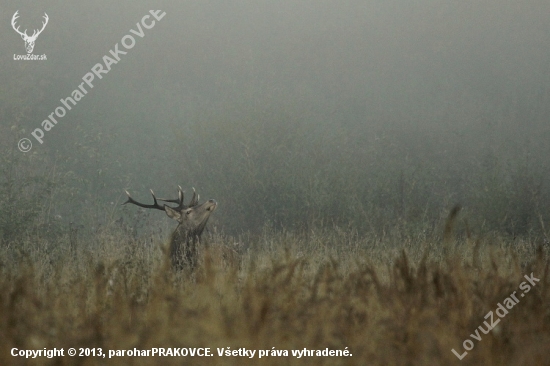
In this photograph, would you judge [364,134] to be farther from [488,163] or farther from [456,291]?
[456,291]

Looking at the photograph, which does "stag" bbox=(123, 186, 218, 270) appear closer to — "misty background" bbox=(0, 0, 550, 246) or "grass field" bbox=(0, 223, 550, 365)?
"misty background" bbox=(0, 0, 550, 246)

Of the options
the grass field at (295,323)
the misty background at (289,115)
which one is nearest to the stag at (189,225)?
the misty background at (289,115)

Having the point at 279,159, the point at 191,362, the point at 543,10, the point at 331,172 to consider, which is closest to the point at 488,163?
the point at 331,172

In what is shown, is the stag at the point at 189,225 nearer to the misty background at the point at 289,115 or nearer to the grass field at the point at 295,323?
the misty background at the point at 289,115

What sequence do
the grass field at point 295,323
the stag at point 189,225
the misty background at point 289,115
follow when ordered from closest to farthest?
the grass field at point 295,323 → the stag at point 189,225 → the misty background at point 289,115

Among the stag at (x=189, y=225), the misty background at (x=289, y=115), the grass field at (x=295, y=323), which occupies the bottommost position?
the grass field at (x=295, y=323)

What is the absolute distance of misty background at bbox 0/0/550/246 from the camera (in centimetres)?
1580

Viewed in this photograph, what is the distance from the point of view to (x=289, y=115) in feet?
58.3

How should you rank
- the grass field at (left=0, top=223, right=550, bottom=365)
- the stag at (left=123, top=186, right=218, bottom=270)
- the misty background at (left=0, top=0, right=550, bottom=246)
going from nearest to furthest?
the grass field at (left=0, top=223, right=550, bottom=365) → the stag at (left=123, top=186, right=218, bottom=270) → the misty background at (left=0, top=0, right=550, bottom=246)

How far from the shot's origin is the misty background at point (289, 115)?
15797mm

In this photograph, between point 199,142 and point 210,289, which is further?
point 199,142

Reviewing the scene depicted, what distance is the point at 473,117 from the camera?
25000 mm

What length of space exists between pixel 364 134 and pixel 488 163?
17.8ft

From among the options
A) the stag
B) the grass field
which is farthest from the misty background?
the grass field
